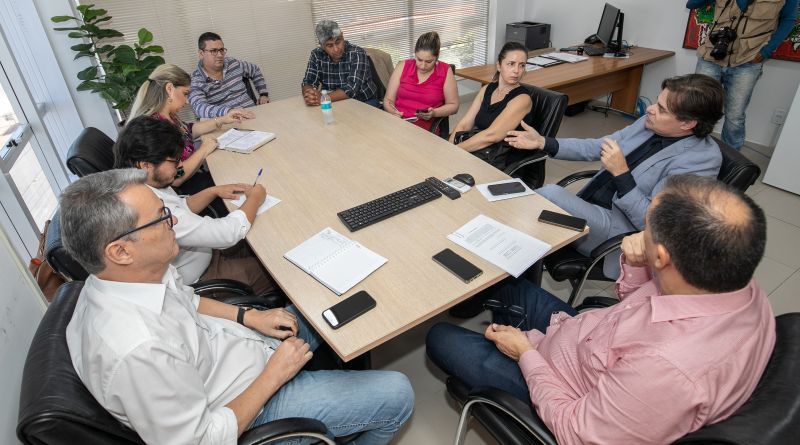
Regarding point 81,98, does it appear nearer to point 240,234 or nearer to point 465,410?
point 240,234

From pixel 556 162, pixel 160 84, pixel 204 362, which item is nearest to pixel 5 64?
pixel 160 84

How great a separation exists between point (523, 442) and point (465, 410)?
0.18 meters

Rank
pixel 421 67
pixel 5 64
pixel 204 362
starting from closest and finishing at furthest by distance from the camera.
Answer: pixel 204 362 → pixel 5 64 → pixel 421 67

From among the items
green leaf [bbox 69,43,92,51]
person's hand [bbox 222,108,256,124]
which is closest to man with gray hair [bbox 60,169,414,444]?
person's hand [bbox 222,108,256,124]

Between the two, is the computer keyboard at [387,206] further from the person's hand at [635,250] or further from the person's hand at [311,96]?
the person's hand at [311,96]

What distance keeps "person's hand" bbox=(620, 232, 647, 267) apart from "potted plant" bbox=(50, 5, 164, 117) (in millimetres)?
3531

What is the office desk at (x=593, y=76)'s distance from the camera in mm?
3811

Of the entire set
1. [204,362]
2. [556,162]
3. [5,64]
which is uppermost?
[5,64]

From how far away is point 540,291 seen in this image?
174 centimetres

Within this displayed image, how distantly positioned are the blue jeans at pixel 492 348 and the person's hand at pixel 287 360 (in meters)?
0.47

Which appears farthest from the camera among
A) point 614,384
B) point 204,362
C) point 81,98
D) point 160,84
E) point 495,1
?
point 495,1

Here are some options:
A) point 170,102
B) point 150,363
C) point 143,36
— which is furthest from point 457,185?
point 143,36

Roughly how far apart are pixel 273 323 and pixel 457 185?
990mm

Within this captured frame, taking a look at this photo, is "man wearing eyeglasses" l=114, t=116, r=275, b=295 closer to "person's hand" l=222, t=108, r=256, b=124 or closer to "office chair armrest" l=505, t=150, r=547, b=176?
"person's hand" l=222, t=108, r=256, b=124
